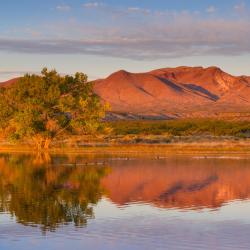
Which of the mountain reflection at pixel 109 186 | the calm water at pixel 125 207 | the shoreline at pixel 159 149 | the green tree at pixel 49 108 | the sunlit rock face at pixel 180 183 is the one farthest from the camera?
the green tree at pixel 49 108

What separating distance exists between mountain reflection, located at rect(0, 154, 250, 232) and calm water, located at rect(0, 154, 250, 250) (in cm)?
4

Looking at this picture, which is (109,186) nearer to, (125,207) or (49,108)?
(125,207)

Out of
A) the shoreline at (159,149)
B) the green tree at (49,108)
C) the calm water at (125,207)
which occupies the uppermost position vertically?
the green tree at (49,108)

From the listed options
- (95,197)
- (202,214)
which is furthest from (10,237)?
(95,197)

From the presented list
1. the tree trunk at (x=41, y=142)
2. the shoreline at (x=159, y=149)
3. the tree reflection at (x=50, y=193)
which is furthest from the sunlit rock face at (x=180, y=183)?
the tree trunk at (x=41, y=142)

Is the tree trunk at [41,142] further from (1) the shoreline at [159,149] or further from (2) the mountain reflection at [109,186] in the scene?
(2) the mountain reflection at [109,186]

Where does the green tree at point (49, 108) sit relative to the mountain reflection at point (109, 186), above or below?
above

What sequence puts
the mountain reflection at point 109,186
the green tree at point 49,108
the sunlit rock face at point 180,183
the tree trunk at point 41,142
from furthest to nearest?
the tree trunk at point 41,142
the green tree at point 49,108
the sunlit rock face at point 180,183
the mountain reflection at point 109,186

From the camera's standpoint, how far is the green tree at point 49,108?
57312 mm

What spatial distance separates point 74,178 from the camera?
31969 mm

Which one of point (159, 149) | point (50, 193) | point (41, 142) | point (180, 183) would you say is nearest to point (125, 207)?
point (50, 193)

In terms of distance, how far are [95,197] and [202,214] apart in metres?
5.57

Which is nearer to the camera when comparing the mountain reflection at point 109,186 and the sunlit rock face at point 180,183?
the mountain reflection at point 109,186

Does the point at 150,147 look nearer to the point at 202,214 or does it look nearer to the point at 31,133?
the point at 31,133
